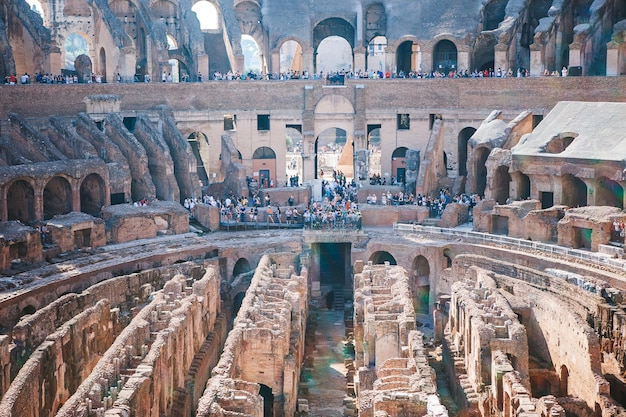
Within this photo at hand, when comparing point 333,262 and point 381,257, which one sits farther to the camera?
point 333,262

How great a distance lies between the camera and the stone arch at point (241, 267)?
43.8 m

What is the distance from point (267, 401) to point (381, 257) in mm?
15958

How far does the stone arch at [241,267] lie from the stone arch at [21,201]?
8.72 meters

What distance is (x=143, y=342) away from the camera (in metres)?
28.7

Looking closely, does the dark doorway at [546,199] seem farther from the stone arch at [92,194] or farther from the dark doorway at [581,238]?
the stone arch at [92,194]

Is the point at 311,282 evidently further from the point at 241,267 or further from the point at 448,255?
the point at 448,255

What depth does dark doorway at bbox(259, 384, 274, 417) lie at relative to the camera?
29203 mm

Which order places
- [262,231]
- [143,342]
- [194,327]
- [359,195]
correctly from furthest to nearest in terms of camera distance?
[359,195] < [262,231] < [194,327] < [143,342]

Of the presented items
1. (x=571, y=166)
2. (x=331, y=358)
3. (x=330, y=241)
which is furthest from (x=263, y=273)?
(x=571, y=166)

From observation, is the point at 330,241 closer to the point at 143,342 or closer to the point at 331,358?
the point at 331,358

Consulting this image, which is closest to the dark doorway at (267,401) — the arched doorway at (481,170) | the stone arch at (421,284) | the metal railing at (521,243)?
the metal railing at (521,243)

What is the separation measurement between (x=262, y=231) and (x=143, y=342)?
17568mm

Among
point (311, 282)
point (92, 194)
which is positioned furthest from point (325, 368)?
point (92, 194)

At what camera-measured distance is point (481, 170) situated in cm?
4919
